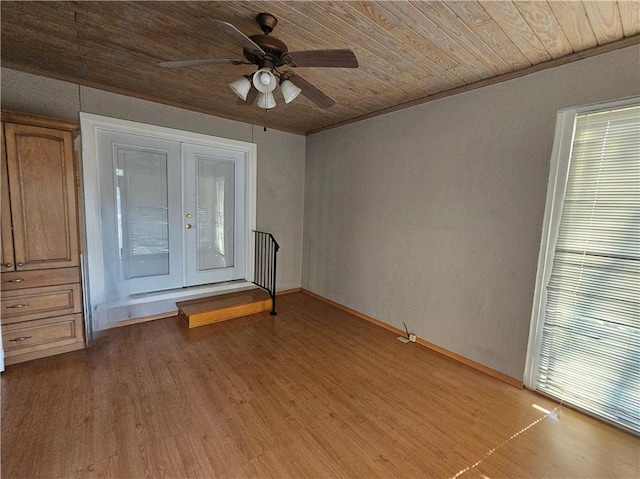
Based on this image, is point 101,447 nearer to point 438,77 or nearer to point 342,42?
point 342,42

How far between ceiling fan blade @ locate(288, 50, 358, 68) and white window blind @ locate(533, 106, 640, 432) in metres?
1.74

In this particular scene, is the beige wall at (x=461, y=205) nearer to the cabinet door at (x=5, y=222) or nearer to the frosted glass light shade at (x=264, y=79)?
the frosted glass light shade at (x=264, y=79)

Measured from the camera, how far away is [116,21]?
182cm

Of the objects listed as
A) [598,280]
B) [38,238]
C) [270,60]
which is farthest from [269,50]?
[598,280]

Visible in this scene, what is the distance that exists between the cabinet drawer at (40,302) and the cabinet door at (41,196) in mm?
211

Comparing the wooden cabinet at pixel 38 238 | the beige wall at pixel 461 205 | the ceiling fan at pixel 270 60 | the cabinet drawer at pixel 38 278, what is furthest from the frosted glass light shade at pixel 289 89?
the cabinet drawer at pixel 38 278

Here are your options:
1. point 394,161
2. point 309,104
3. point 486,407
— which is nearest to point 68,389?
point 486,407

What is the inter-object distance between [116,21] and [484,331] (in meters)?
3.61

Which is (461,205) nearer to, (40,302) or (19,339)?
(40,302)

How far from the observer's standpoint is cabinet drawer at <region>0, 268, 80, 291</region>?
2.29 m

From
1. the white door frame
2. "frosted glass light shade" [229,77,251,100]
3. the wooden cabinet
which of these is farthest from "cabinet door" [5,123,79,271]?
"frosted glass light shade" [229,77,251,100]

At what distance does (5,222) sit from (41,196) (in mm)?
300

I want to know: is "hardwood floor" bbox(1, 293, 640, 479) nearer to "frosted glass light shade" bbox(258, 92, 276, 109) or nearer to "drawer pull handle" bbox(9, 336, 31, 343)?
"drawer pull handle" bbox(9, 336, 31, 343)

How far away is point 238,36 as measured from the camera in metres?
1.47
